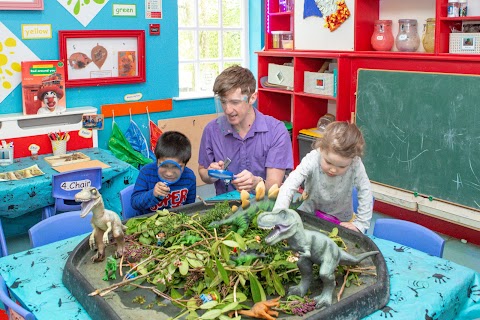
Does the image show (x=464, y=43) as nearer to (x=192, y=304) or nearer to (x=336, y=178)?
(x=336, y=178)

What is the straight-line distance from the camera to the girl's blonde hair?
195cm

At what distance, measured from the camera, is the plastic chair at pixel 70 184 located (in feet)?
10.7

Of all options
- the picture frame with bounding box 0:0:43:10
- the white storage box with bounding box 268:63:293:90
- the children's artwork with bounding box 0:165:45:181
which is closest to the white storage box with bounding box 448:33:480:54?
the white storage box with bounding box 268:63:293:90

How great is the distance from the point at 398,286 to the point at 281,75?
3685mm

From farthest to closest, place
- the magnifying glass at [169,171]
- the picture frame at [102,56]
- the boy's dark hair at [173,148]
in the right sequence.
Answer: the picture frame at [102,56], the boy's dark hair at [173,148], the magnifying glass at [169,171]

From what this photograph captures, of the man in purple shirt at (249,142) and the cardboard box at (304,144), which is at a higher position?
the man in purple shirt at (249,142)

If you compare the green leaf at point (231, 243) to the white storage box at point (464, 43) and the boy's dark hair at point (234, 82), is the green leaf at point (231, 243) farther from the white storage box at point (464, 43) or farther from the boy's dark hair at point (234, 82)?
the white storage box at point (464, 43)

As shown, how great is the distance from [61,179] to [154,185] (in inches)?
46.0

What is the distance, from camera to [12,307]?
4.79 feet

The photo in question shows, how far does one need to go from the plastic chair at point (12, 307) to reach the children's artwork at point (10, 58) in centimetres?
271

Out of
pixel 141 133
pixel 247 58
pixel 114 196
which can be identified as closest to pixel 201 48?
pixel 247 58

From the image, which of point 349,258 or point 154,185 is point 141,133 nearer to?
point 154,185

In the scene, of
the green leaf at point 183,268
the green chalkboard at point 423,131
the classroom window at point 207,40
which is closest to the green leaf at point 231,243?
the green leaf at point 183,268

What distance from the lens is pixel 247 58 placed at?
5789mm
